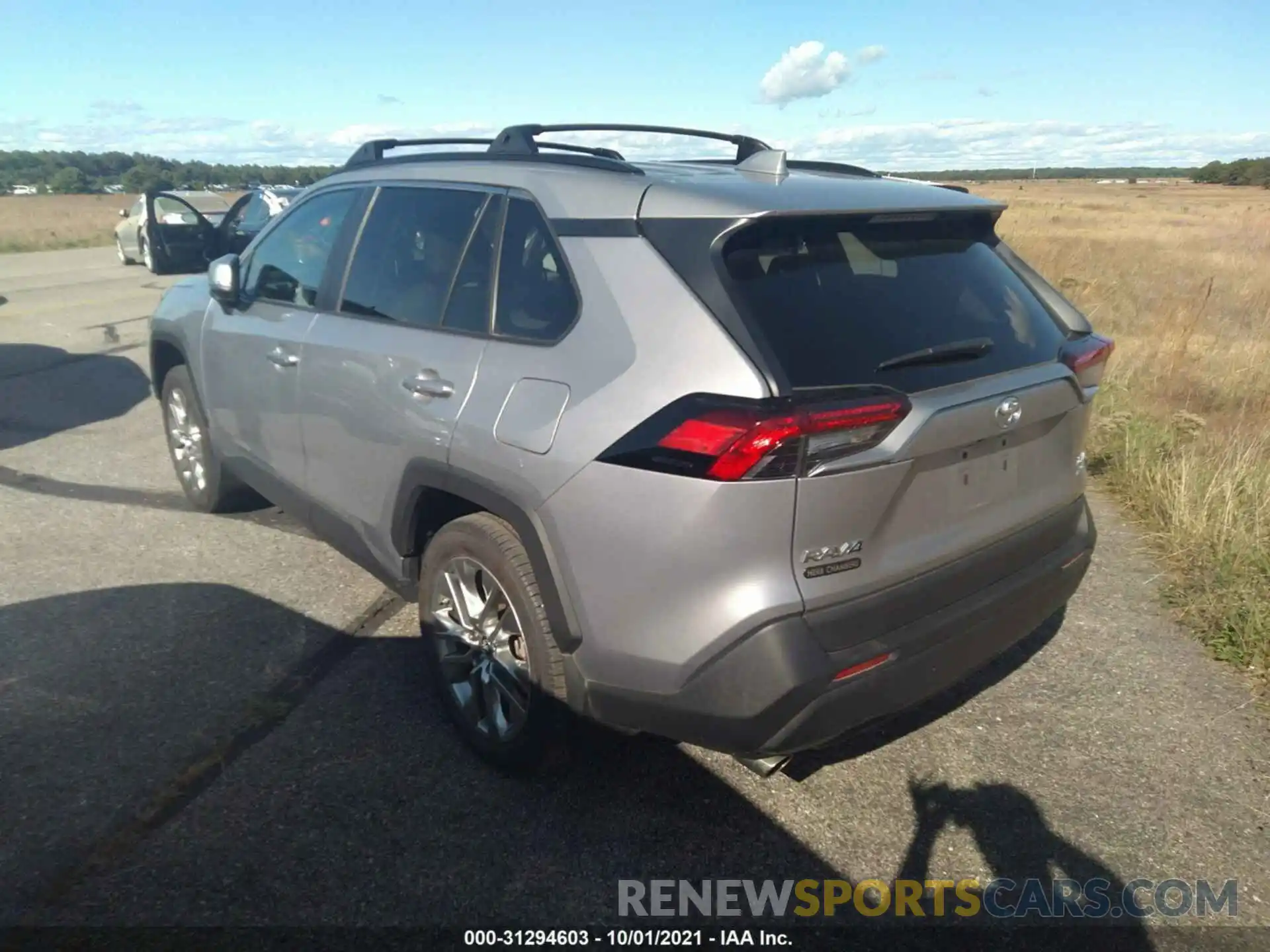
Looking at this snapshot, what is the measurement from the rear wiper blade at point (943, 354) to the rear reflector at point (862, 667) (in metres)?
0.73

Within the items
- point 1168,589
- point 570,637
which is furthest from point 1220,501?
point 570,637

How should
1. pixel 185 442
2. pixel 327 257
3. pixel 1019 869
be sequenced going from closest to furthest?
pixel 1019 869, pixel 327 257, pixel 185 442

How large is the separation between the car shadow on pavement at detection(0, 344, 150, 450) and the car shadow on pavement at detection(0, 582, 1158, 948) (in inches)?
165

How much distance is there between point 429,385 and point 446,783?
1.27 meters

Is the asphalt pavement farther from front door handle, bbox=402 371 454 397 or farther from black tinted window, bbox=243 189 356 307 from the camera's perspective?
black tinted window, bbox=243 189 356 307

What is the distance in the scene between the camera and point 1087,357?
9.80 ft

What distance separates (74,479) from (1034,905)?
5.80 meters

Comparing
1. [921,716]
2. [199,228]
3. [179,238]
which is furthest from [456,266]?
[199,228]

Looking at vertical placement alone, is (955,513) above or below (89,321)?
above

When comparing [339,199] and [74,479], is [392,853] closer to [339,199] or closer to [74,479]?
[339,199]

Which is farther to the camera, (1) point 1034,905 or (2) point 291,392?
(2) point 291,392

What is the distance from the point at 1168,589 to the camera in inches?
177

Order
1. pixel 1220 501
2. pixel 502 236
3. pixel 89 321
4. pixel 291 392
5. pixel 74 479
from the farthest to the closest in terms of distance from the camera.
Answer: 1. pixel 89 321
2. pixel 74 479
3. pixel 1220 501
4. pixel 291 392
5. pixel 502 236

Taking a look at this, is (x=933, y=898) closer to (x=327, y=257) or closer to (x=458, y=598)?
(x=458, y=598)
